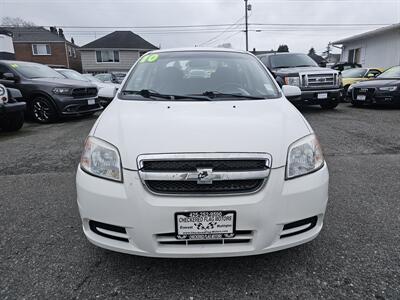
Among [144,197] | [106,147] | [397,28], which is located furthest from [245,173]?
[397,28]

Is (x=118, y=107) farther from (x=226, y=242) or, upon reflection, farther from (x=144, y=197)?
(x=226, y=242)

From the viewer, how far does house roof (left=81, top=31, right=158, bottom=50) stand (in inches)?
1511

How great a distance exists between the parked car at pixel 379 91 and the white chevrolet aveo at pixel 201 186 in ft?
28.8

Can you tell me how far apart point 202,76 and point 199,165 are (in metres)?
1.50

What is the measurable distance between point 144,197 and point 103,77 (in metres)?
14.3

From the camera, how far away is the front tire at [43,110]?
803cm

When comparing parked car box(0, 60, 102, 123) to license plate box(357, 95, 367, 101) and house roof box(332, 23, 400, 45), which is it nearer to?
license plate box(357, 95, 367, 101)

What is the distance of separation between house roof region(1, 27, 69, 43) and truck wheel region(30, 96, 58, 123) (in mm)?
33738

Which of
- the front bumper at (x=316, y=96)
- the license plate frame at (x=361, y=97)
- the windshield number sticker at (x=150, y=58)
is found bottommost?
the license plate frame at (x=361, y=97)

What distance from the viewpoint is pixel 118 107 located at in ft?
8.38

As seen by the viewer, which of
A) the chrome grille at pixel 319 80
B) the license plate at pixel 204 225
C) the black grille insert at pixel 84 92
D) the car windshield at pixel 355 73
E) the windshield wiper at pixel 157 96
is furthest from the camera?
the car windshield at pixel 355 73

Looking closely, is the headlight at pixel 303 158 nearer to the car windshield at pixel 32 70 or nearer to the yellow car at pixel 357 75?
the car windshield at pixel 32 70

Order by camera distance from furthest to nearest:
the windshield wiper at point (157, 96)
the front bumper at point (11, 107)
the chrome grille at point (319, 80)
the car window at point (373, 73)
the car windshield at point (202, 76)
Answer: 1. the car window at point (373, 73)
2. the chrome grille at point (319, 80)
3. the front bumper at point (11, 107)
4. the car windshield at point (202, 76)
5. the windshield wiper at point (157, 96)

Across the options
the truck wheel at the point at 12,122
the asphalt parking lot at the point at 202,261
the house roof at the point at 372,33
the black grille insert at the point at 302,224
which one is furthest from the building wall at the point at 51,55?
the black grille insert at the point at 302,224
